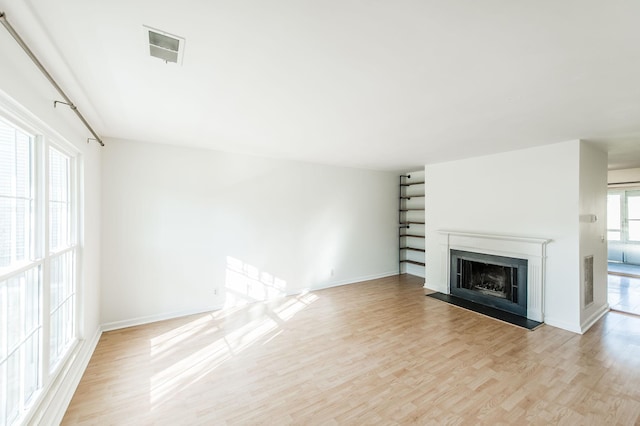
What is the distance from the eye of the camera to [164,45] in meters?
1.50

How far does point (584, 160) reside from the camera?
3426 millimetres

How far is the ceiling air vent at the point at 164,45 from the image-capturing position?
1.41 m

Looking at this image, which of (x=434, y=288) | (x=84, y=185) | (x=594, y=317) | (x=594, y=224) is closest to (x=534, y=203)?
(x=594, y=224)

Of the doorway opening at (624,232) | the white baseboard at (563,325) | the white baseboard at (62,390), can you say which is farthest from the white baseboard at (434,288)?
the white baseboard at (62,390)

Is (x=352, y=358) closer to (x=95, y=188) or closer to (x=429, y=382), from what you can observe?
(x=429, y=382)

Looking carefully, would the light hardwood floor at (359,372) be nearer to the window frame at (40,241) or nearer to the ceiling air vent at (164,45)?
the window frame at (40,241)

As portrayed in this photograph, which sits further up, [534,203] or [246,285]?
[534,203]

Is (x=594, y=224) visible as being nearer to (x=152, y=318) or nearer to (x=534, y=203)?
(x=534, y=203)

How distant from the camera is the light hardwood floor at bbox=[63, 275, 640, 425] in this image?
201cm

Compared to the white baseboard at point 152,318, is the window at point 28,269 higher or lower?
higher

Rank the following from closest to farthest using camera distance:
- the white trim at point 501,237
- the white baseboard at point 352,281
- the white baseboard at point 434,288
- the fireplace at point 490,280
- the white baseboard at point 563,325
Answer: the white baseboard at point 563,325
the white trim at point 501,237
the fireplace at point 490,280
the white baseboard at point 434,288
the white baseboard at point 352,281

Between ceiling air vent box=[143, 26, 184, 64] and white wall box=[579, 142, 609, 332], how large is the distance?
15.2 ft

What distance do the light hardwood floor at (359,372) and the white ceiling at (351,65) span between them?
2.54 meters

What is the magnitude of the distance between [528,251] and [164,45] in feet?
15.9
